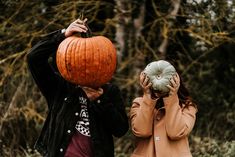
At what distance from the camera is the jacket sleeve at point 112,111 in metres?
4.18

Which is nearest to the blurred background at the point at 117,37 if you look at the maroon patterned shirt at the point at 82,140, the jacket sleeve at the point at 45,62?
the jacket sleeve at the point at 45,62

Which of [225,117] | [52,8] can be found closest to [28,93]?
[52,8]

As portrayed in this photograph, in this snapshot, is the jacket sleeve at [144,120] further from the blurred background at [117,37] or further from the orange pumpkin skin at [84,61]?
the blurred background at [117,37]

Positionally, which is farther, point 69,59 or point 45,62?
point 45,62

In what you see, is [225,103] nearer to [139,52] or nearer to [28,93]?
[139,52]

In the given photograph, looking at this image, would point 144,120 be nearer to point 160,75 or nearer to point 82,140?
point 160,75

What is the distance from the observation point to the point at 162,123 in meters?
4.32

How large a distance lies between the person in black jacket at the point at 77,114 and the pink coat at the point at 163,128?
0.11 metres

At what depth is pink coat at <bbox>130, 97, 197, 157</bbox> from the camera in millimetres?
4246

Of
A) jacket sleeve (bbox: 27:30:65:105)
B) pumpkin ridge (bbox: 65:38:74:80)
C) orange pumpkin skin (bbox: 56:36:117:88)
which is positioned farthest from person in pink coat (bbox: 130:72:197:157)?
jacket sleeve (bbox: 27:30:65:105)

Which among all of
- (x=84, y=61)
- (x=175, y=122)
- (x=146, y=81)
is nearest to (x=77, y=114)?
(x=84, y=61)

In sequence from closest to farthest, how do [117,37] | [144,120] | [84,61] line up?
[84,61], [144,120], [117,37]

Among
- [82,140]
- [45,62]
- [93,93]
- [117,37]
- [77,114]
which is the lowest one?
[117,37]

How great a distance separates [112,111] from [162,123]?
0.35 meters
